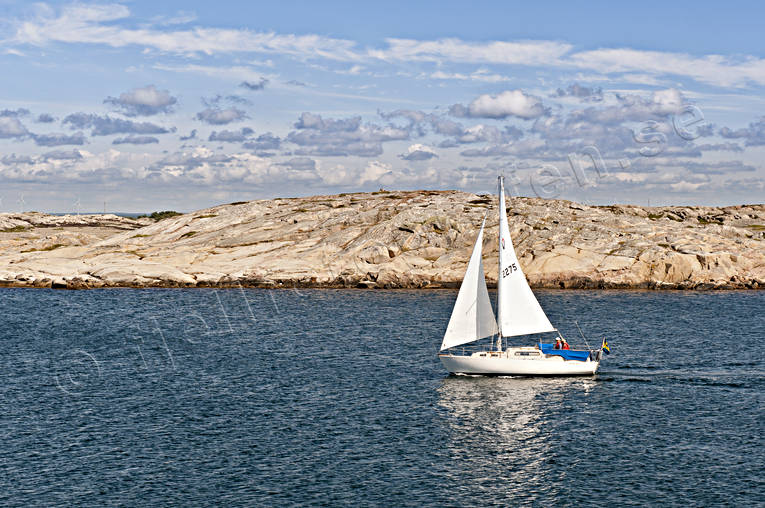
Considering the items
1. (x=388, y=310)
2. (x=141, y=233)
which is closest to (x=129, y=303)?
(x=388, y=310)

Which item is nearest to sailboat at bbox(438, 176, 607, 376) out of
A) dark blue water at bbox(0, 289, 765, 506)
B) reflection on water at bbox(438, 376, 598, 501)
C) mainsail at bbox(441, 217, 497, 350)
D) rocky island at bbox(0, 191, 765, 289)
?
mainsail at bbox(441, 217, 497, 350)

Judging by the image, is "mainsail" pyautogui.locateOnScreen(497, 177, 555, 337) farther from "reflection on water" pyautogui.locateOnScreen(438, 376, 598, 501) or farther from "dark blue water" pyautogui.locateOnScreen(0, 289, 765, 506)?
"dark blue water" pyautogui.locateOnScreen(0, 289, 765, 506)

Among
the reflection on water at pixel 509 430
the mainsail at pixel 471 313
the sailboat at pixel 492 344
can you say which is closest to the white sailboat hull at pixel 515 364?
the sailboat at pixel 492 344

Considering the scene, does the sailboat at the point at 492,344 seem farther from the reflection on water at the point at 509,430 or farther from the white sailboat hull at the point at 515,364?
the reflection on water at the point at 509,430

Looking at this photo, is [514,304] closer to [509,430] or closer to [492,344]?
[492,344]

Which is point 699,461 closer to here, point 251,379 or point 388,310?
point 251,379

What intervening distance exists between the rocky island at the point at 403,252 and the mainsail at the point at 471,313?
64875mm

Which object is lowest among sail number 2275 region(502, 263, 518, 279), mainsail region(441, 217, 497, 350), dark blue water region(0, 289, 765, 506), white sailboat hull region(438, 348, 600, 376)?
dark blue water region(0, 289, 765, 506)

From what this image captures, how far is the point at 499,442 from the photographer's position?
49.9 metres

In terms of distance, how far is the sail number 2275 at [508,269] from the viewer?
67500mm

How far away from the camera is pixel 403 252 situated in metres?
138

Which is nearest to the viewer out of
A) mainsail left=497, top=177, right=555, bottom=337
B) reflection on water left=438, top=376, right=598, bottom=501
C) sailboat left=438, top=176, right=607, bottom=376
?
reflection on water left=438, top=376, right=598, bottom=501

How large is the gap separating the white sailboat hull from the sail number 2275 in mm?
6731

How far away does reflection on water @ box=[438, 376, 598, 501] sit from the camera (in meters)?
42.8
